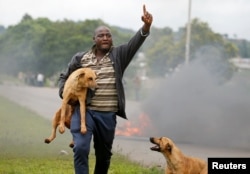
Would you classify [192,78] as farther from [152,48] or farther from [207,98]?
[152,48]

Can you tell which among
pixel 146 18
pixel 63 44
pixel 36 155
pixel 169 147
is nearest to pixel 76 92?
pixel 146 18

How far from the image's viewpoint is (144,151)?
1441cm

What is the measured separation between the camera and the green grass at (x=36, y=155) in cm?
1025

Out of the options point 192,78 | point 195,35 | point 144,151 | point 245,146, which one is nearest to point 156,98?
point 192,78

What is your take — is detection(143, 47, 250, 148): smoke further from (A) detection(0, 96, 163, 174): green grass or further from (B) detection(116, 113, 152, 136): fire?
(A) detection(0, 96, 163, 174): green grass

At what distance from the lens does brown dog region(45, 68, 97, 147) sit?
723 cm

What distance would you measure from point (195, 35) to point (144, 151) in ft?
A: 103

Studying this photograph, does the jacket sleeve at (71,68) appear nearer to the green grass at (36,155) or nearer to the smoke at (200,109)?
the green grass at (36,155)

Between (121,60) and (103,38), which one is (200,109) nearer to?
(121,60)

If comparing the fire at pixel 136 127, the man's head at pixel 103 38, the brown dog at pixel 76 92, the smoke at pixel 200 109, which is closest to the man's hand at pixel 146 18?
the man's head at pixel 103 38

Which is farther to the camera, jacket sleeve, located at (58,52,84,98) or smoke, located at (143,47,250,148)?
smoke, located at (143,47,250,148)

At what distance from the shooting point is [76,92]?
24.1 ft

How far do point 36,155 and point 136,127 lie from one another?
821 centimetres

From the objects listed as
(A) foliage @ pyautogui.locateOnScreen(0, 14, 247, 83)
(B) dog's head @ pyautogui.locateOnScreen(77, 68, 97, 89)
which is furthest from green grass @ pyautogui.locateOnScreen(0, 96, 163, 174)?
(A) foliage @ pyautogui.locateOnScreen(0, 14, 247, 83)
